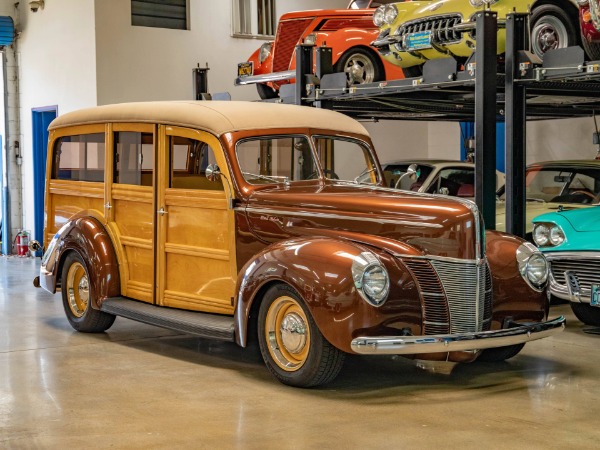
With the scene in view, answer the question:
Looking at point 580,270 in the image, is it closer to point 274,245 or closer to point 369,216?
point 369,216

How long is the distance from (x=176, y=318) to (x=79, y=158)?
7.15 ft

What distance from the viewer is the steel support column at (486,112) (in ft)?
27.7

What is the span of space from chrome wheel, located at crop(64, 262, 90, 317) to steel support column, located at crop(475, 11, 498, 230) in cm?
346

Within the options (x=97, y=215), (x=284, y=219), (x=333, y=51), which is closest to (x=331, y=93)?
(x=333, y=51)

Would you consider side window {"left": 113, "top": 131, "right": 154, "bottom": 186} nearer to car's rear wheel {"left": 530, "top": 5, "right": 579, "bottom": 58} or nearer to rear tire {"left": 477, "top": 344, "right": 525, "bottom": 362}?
rear tire {"left": 477, "top": 344, "right": 525, "bottom": 362}

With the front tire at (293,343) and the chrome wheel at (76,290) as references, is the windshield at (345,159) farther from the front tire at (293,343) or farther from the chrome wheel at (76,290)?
the chrome wheel at (76,290)

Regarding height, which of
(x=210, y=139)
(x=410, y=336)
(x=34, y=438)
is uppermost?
(x=210, y=139)

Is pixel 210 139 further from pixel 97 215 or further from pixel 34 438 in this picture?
pixel 34 438

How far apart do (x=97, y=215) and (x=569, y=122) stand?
9109 mm

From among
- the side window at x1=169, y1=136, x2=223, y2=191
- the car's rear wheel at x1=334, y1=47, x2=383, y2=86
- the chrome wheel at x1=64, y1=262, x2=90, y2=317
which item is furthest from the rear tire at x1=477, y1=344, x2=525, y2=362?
the car's rear wheel at x1=334, y1=47, x2=383, y2=86

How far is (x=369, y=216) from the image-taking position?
239 inches

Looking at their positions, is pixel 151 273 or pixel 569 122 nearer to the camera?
pixel 151 273

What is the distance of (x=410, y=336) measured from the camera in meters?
5.49

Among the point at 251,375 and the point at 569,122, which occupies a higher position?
the point at 569,122
